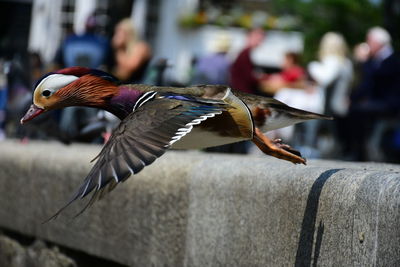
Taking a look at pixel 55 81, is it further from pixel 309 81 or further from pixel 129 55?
pixel 309 81

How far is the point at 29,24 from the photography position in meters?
26.9

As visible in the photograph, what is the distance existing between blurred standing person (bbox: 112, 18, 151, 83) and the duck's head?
495 cm

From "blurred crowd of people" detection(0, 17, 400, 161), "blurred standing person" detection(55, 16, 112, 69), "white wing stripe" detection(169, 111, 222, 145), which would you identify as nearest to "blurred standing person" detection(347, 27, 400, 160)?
"blurred crowd of people" detection(0, 17, 400, 161)

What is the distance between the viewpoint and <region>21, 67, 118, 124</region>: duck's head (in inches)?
183

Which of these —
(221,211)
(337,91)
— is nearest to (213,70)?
(337,91)

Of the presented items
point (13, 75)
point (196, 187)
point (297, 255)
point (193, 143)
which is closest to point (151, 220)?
point (196, 187)

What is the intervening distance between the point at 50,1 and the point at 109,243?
21.8 m

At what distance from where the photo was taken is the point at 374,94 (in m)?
12.4

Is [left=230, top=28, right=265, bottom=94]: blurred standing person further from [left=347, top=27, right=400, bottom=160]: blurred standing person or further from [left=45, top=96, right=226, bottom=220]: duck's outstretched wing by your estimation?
[left=45, top=96, right=226, bottom=220]: duck's outstretched wing

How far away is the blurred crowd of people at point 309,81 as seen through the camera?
10227 millimetres

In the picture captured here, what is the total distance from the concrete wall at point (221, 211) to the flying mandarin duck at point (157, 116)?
0.23m

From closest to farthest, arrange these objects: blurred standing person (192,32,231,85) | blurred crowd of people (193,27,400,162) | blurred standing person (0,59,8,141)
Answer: blurred standing person (0,59,8,141) → blurred crowd of people (193,27,400,162) → blurred standing person (192,32,231,85)

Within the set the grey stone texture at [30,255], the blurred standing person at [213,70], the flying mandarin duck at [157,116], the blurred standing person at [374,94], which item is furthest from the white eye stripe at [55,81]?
the blurred standing person at [213,70]

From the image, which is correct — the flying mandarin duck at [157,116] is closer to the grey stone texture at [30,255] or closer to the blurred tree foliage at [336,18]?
the grey stone texture at [30,255]
